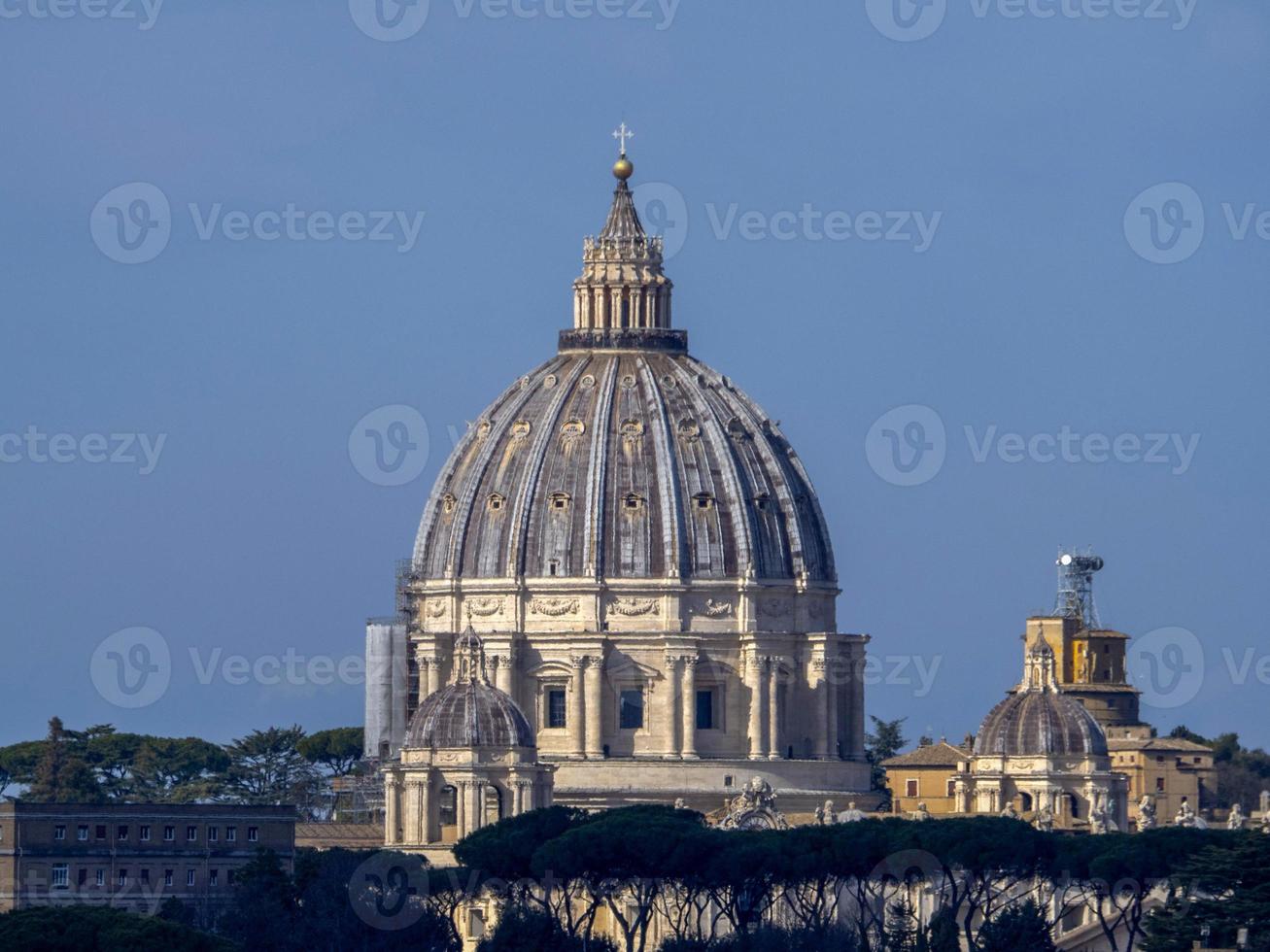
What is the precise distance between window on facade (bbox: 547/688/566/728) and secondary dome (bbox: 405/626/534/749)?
13046 mm

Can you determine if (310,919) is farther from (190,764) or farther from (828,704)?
(190,764)

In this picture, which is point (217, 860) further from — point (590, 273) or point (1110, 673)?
point (1110, 673)

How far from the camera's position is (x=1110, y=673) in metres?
191

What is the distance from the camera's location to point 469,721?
502 ft

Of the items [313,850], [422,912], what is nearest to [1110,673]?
[313,850]

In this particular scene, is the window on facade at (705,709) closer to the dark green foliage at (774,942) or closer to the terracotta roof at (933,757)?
the terracotta roof at (933,757)

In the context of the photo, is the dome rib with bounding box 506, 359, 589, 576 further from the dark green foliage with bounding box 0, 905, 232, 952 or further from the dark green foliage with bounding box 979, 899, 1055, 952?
the dark green foliage with bounding box 0, 905, 232, 952

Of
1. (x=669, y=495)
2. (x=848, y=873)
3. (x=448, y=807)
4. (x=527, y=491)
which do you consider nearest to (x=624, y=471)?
(x=669, y=495)

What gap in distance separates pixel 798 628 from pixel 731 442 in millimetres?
6717

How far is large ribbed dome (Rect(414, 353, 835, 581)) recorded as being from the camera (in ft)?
554

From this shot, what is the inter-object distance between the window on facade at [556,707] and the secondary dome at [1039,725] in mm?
14226

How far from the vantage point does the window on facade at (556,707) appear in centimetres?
16900

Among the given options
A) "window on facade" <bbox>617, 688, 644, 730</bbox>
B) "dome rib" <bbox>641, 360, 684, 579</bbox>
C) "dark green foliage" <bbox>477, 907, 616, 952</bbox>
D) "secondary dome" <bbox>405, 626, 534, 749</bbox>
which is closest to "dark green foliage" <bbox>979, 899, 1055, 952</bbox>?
"dark green foliage" <bbox>477, 907, 616, 952</bbox>

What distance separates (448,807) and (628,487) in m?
19.7
